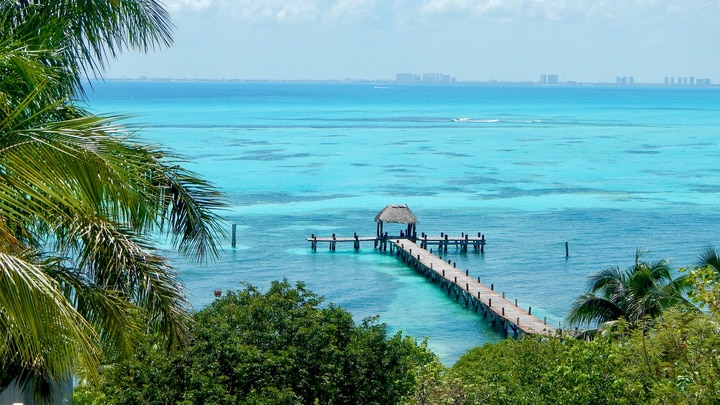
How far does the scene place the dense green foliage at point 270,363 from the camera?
1233cm

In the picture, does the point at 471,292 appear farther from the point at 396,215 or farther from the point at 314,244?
the point at 314,244

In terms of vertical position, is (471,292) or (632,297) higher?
(632,297)

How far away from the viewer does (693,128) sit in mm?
153000

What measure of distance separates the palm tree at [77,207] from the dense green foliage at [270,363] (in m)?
1.42

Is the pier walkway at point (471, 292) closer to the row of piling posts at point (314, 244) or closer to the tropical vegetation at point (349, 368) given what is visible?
the row of piling posts at point (314, 244)

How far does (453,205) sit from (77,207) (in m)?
60.8

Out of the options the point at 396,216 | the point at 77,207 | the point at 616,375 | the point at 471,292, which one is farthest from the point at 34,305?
the point at 396,216

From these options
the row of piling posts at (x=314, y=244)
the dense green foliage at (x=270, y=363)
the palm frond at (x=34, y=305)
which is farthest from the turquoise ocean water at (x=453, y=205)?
the palm frond at (x=34, y=305)

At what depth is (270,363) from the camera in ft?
42.0

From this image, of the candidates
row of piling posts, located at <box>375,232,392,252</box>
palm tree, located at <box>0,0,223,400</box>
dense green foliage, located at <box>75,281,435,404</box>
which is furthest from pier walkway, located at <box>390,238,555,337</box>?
palm tree, located at <box>0,0,223,400</box>

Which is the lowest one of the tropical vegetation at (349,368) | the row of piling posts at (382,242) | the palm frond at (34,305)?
the row of piling posts at (382,242)

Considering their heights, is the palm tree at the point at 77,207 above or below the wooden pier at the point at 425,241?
above

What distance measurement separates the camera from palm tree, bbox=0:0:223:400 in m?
5.71

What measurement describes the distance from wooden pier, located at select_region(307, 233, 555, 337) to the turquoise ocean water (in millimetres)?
685
